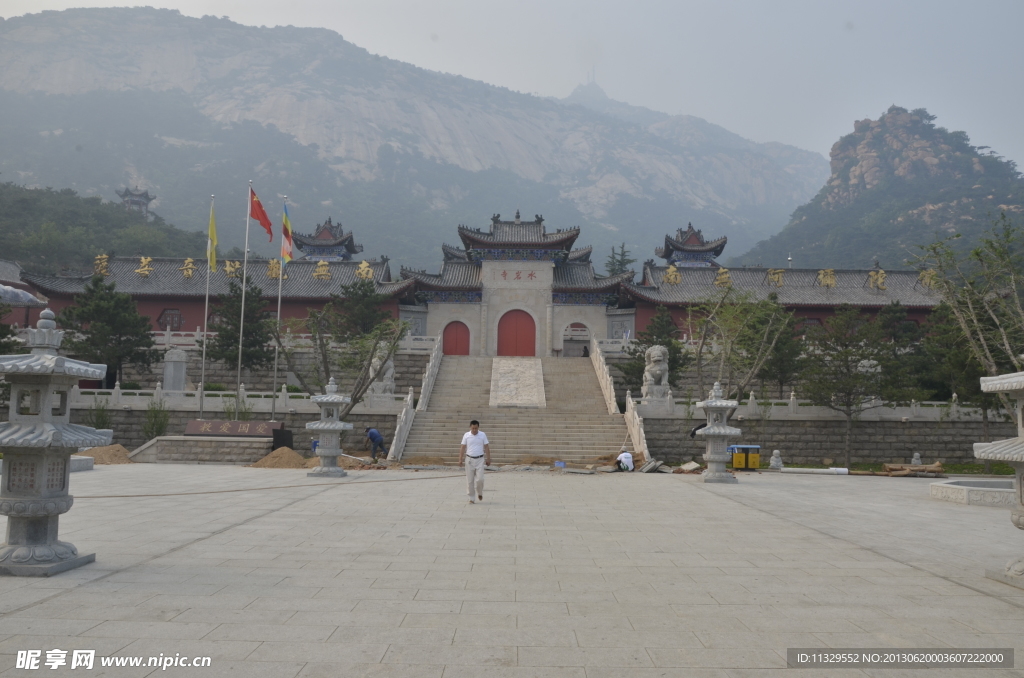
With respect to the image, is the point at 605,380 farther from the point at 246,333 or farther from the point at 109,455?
the point at 109,455

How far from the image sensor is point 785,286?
1378 inches

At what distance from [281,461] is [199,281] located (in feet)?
67.2

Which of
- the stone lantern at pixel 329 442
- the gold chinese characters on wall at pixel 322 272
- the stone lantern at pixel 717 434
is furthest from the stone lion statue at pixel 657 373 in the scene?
the gold chinese characters on wall at pixel 322 272

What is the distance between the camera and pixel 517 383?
79.4ft

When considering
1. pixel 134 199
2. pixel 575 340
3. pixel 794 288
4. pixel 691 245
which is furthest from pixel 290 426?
pixel 134 199

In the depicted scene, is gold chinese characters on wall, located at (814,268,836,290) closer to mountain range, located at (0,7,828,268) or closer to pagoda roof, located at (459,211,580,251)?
pagoda roof, located at (459,211,580,251)

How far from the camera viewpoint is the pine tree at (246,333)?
80.6ft

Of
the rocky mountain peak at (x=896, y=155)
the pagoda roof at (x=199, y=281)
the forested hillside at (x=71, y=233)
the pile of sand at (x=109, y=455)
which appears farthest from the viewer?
the rocky mountain peak at (x=896, y=155)

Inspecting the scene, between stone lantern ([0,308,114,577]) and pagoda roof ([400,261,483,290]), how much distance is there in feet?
87.4

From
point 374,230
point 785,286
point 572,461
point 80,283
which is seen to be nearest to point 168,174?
point 374,230

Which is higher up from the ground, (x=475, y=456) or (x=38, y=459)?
(x=38, y=459)

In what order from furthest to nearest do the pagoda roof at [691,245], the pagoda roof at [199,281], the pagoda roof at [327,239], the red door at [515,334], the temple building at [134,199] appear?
1. the temple building at [134,199]
2. the pagoda roof at [327,239]
3. the pagoda roof at [691,245]
4. the red door at [515,334]
5. the pagoda roof at [199,281]

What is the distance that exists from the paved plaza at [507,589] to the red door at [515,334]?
24.5m

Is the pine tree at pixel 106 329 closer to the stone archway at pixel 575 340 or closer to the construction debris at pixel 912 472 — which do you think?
the stone archway at pixel 575 340
